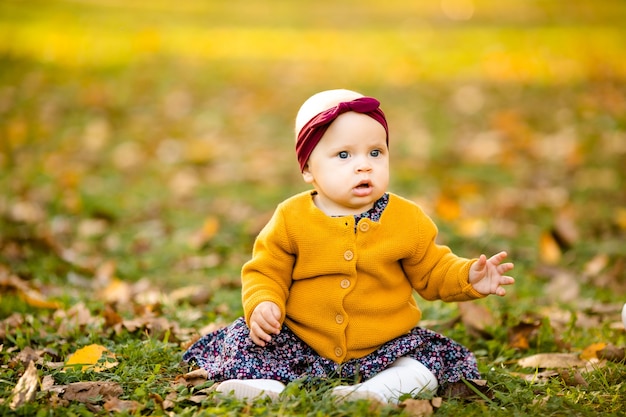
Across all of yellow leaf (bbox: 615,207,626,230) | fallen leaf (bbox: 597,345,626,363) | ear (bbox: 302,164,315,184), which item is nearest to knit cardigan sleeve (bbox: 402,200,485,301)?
ear (bbox: 302,164,315,184)

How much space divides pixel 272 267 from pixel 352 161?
1.56 feet

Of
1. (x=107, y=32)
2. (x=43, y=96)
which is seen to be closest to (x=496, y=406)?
(x=43, y=96)

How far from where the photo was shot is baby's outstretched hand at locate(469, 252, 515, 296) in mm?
2600

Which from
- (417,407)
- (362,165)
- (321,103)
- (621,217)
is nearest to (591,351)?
(417,407)

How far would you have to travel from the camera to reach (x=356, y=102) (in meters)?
2.63

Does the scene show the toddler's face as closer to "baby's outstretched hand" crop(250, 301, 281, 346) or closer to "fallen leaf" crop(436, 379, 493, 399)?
"baby's outstretched hand" crop(250, 301, 281, 346)

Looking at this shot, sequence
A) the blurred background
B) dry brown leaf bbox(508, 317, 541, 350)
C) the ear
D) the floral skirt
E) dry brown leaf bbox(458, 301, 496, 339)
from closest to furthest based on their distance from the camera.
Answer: the floral skirt, the ear, dry brown leaf bbox(508, 317, 541, 350), dry brown leaf bbox(458, 301, 496, 339), the blurred background

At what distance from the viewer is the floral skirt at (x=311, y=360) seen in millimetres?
2670

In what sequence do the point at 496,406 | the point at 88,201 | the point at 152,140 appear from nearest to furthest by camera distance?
the point at 496,406, the point at 88,201, the point at 152,140

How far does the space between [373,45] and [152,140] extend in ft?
17.9

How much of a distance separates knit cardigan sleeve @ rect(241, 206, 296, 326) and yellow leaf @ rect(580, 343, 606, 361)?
4.11 feet

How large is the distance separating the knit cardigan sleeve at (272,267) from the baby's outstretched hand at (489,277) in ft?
2.10

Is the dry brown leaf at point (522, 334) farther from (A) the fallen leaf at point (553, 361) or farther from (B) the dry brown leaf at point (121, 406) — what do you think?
(B) the dry brown leaf at point (121, 406)

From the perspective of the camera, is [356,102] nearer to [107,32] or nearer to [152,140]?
[152,140]
